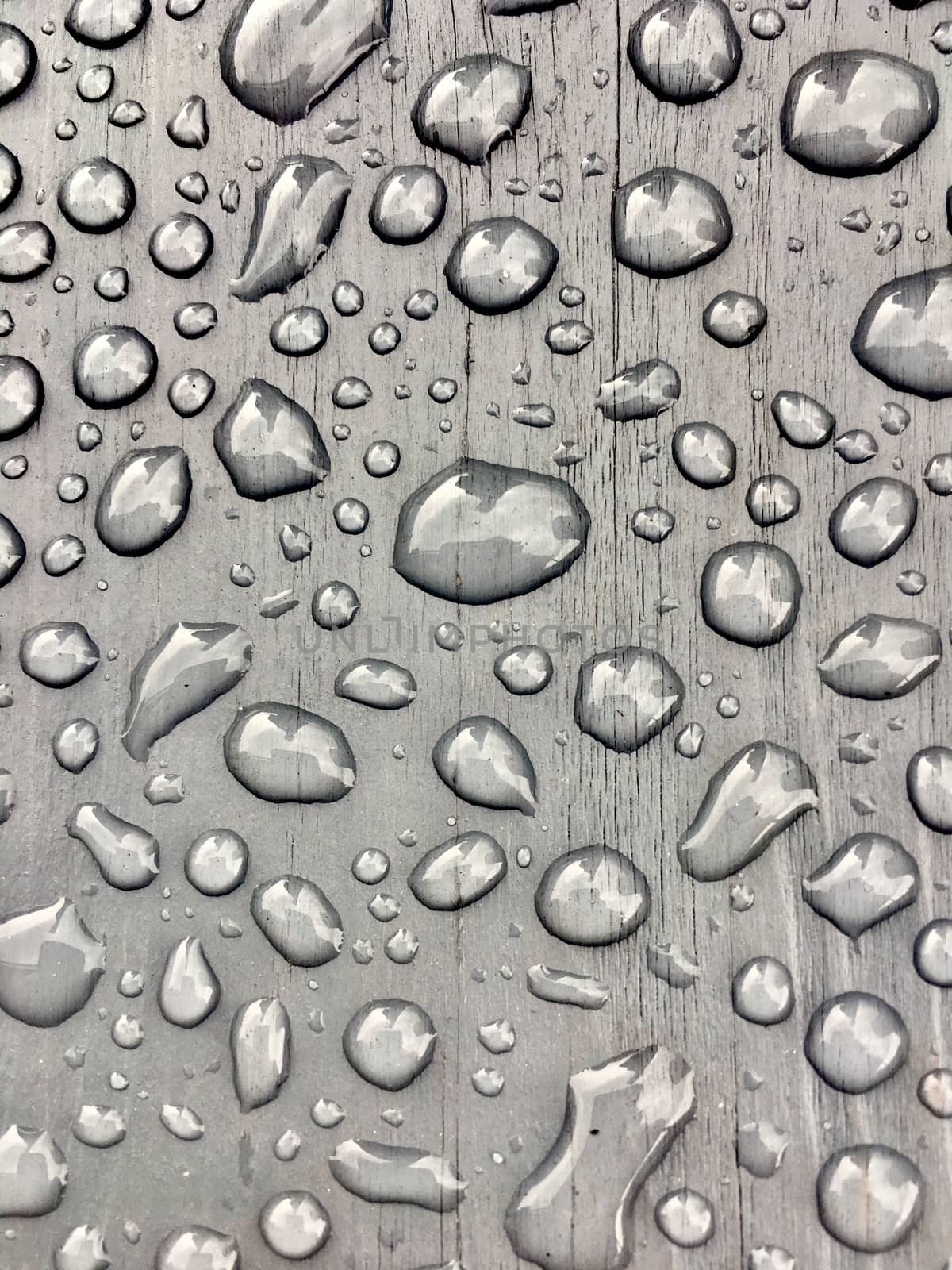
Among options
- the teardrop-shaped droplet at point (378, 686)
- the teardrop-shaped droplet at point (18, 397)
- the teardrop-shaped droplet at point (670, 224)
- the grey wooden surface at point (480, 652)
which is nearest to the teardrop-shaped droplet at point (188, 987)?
the grey wooden surface at point (480, 652)

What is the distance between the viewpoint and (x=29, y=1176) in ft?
1.38

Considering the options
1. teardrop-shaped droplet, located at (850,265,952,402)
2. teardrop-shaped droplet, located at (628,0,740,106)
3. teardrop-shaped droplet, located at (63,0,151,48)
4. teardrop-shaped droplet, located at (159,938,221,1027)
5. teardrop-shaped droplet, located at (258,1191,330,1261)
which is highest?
teardrop-shaped droplet, located at (63,0,151,48)

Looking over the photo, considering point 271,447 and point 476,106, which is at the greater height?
point 476,106

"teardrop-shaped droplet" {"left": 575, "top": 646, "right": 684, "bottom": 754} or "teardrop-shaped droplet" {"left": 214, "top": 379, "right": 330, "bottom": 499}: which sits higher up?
"teardrop-shaped droplet" {"left": 214, "top": 379, "right": 330, "bottom": 499}

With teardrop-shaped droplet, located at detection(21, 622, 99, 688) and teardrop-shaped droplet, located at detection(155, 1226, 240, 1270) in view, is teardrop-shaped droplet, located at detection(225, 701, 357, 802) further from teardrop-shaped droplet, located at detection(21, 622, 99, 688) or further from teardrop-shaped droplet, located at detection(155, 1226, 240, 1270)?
teardrop-shaped droplet, located at detection(155, 1226, 240, 1270)

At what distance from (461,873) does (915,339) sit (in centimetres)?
33

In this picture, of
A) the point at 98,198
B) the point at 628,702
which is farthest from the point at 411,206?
the point at 628,702

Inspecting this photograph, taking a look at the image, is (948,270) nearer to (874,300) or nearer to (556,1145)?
(874,300)

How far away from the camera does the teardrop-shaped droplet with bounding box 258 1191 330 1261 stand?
16.1 inches

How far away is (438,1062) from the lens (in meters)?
0.42

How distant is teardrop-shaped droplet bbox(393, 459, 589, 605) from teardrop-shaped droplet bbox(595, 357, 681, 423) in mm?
43

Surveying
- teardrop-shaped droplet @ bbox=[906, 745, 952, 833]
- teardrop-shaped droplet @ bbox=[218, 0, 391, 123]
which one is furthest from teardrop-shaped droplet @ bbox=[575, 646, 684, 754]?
teardrop-shaped droplet @ bbox=[218, 0, 391, 123]

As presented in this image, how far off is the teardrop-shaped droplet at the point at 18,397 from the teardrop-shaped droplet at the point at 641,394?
0.92 ft

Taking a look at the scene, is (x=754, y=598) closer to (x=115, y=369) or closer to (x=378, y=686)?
(x=378, y=686)
